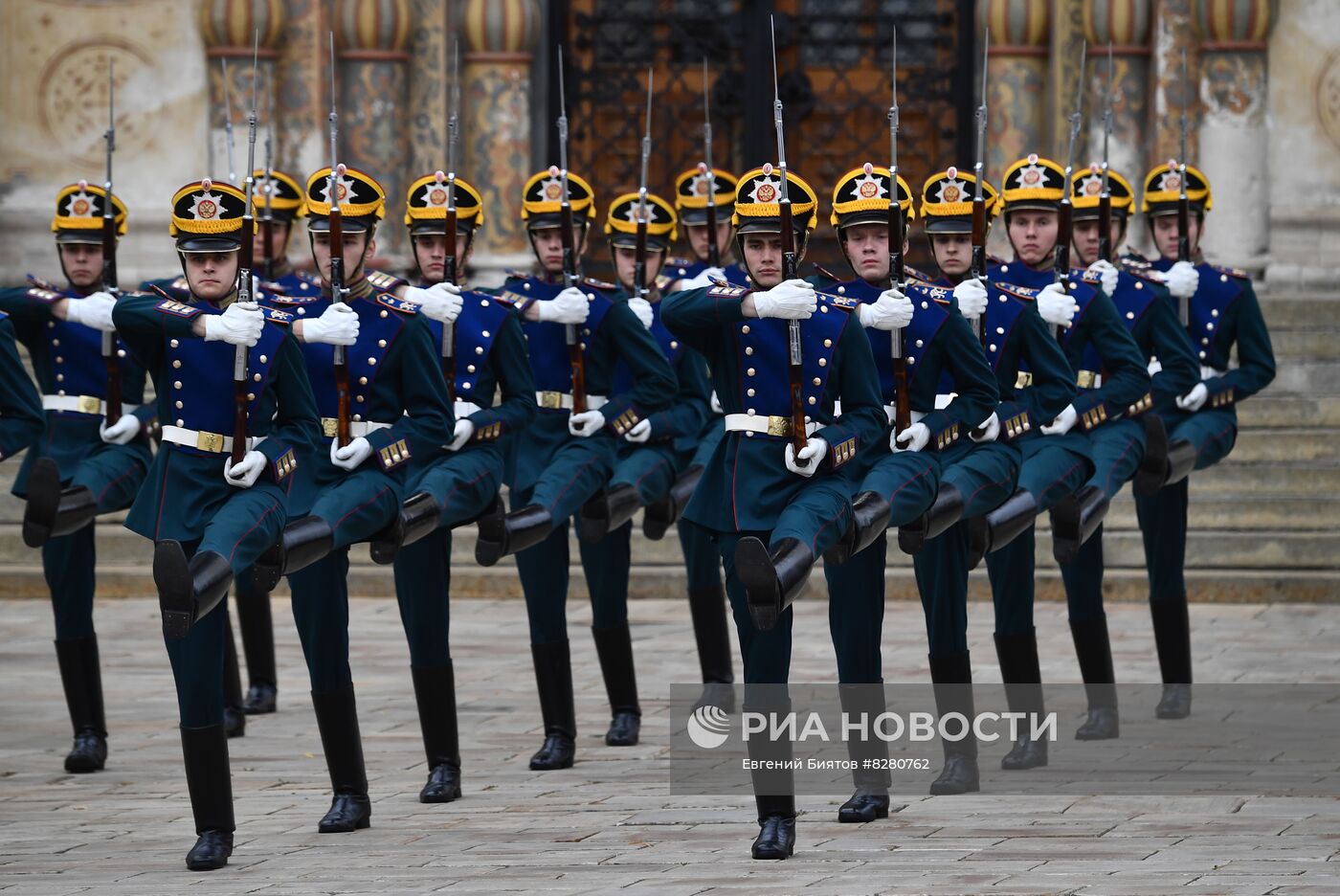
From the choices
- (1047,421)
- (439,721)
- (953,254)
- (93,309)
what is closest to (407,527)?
(439,721)

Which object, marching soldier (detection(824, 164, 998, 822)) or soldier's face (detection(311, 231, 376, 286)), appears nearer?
marching soldier (detection(824, 164, 998, 822))

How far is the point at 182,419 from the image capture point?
7785 mm

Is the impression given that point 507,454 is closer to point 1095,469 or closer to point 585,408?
point 585,408

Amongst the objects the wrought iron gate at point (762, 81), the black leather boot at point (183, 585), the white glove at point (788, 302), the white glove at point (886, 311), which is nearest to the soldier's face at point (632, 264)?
the white glove at point (886, 311)

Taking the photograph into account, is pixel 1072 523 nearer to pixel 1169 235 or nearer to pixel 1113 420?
pixel 1113 420

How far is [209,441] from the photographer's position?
7734mm

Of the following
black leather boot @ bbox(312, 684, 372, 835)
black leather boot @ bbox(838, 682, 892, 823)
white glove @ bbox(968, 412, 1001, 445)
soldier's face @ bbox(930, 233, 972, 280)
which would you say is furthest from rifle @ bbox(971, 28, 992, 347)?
black leather boot @ bbox(312, 684, 372, 835)

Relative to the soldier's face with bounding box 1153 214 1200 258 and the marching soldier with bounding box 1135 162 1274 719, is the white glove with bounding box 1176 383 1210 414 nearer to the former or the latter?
the marching soldier with bounding box 1135 162 1274 719

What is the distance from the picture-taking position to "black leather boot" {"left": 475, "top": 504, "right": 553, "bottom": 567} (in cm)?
892

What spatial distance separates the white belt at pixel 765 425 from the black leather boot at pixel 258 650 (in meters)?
3.52

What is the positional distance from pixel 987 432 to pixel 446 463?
1.83m

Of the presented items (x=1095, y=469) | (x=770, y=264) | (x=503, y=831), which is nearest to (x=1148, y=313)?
(x=1095, y=469)

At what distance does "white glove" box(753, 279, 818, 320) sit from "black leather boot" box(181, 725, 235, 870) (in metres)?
1.99

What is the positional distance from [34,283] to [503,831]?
3.14m
